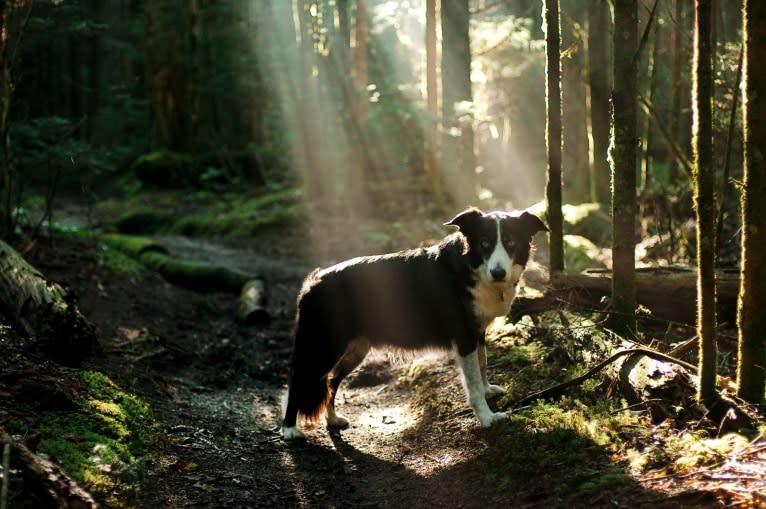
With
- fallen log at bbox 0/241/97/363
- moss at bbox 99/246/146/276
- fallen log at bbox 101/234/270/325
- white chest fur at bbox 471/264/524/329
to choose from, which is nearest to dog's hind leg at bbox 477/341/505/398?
white chest fur at bbox 471/264/524/329

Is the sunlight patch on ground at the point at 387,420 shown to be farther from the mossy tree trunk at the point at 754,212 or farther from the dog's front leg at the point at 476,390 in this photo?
the mossy tree trunk at the point at 754,212

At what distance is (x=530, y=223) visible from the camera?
6.48 meters

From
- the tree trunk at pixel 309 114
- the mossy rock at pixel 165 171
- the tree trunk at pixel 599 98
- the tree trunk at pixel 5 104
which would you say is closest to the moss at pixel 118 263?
the tree trunk at pixel 5 104

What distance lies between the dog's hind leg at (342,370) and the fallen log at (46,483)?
11.0 ft

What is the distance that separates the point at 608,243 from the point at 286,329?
283 inches

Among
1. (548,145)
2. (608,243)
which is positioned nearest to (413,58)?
(608,243)

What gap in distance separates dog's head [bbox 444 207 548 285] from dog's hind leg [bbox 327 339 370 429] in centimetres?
173

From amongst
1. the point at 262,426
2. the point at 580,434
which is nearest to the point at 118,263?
the point at 262,426

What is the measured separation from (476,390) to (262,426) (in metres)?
2.56

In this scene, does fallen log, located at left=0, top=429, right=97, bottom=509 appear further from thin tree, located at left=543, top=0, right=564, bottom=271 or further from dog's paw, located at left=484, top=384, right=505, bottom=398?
thin tree, located at left=543, top=0, right=564, bottom=271

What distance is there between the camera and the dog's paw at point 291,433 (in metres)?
7.14

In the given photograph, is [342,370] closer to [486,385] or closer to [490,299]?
[486,385]

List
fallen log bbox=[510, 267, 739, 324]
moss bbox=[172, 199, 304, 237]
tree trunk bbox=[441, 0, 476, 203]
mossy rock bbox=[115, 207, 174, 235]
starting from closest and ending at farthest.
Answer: fallen log bbox=[510, 267, 739, 324] → tree trunk bbox=[441, 0, 476, 203] → moss bbox=[172, 199, 304, 237] → mossy rock bbox=[115, 207, 174, 235]

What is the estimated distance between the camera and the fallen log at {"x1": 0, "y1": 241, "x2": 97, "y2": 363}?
23.8ft
